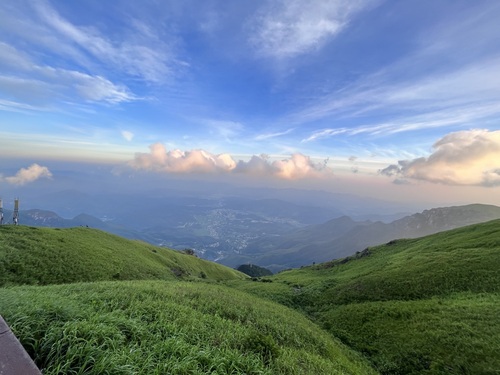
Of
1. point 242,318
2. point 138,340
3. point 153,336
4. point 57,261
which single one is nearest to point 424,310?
point 242,318

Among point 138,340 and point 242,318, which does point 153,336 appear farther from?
point 242,318

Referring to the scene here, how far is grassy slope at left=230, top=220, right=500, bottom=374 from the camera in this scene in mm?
17234

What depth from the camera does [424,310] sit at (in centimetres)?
2353

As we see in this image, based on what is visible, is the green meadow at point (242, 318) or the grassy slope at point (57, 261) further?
the grassy slope at point (57, 261)

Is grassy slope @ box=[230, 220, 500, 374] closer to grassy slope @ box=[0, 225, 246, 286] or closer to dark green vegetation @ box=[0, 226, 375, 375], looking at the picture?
dark green vegetation @ box=[0, 226, 375, 375]

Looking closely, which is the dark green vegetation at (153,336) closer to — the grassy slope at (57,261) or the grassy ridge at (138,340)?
the grassy ridge at (138,340)

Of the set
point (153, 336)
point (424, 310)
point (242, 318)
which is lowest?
point (424, 310)

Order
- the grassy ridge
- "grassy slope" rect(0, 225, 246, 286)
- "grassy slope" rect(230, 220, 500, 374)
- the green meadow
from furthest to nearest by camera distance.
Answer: "grassy slope" rect(0, 225, 246, 286) → "grassy slope" rect(230, 220, 500, 374) → the green meadow → the grassy ridge

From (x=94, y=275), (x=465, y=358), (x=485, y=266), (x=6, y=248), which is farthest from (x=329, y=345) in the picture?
(x=6, y=248)

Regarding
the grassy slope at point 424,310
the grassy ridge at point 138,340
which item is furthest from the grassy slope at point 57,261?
the grassy slope at point 424,310

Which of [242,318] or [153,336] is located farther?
[242,318]

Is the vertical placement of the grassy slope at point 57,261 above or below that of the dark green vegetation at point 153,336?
below

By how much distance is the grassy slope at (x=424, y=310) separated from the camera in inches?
679

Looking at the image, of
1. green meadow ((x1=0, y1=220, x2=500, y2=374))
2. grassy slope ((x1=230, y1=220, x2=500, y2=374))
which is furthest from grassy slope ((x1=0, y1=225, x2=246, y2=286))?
grassy slope ((x1=230, y1=220, x2=500, y2=374))
